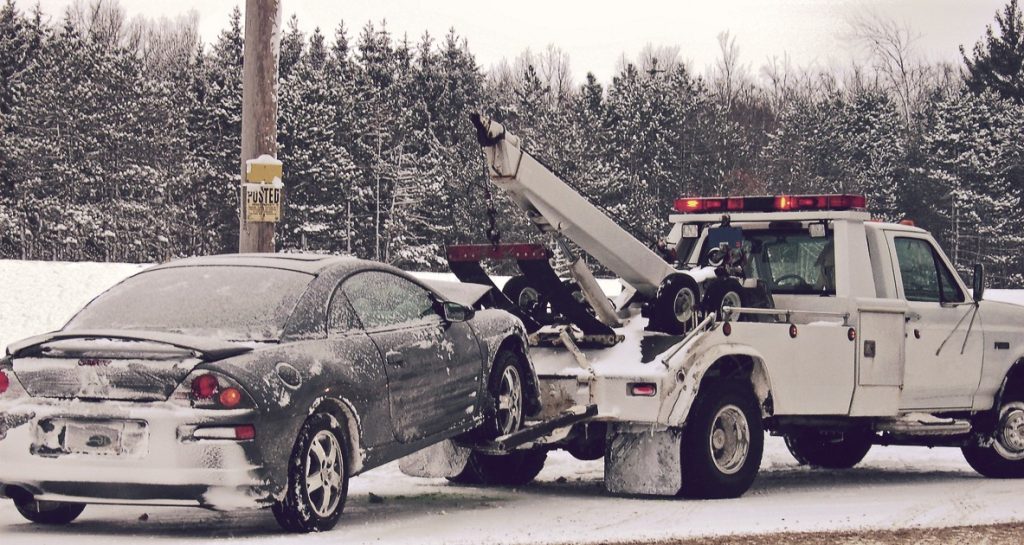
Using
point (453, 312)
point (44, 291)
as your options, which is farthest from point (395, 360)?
point (44, 291)

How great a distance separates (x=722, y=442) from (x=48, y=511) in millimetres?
4760

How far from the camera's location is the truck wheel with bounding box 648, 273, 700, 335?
10805 millimetres

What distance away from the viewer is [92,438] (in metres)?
7.74

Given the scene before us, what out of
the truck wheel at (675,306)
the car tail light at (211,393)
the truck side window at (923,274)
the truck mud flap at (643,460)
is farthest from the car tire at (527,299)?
the car tail light at (211,393)

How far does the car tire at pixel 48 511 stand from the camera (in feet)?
28.5

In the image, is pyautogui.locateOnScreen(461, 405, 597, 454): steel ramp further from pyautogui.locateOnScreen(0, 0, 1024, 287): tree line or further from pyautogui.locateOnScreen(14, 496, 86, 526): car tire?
pyautogui.locateOnScreen(0, 0, 1024, 287): tree line

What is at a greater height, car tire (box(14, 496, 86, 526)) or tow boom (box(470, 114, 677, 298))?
tow boom (box(470, 114, 677, 298))

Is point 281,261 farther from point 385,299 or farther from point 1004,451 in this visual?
point 1004,451

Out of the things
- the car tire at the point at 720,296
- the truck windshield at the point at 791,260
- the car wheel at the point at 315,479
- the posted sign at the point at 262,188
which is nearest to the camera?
the car wheel at the point at 315,479

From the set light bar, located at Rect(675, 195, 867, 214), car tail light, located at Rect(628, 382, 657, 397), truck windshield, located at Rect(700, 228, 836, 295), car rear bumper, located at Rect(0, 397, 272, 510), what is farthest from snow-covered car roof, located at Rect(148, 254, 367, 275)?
truck windshield, located at Rect(700, 228, 836, 295)

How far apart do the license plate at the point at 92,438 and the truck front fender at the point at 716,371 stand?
3987 millimetres

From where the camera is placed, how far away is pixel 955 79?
374 ft

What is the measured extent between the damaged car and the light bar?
12.3 ft

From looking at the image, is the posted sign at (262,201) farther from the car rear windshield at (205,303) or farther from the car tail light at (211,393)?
the car tail light at (211,393)
